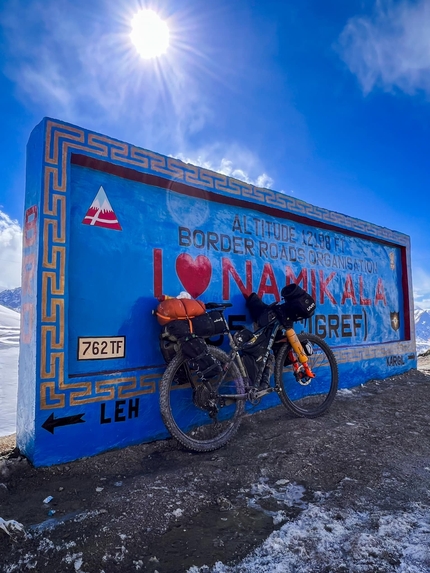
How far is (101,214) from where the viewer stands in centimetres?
329

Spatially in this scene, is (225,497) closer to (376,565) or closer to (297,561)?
(297,561)

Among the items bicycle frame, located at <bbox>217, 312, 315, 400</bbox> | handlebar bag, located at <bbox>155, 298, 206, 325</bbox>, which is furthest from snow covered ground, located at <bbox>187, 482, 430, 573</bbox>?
handlebar bag, located at <bbox>155, 298, 206, 325</bbox>

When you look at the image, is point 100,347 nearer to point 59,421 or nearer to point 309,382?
point 59,421

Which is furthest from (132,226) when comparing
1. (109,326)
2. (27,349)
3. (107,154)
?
(27,349)

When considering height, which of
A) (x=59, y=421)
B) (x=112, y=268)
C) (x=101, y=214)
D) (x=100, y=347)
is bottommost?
(x=59, y=421)

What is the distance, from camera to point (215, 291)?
4062 mm

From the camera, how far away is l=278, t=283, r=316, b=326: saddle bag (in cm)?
387

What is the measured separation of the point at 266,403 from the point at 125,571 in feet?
9.55

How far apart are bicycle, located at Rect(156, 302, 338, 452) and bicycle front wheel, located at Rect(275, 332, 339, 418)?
0.01 m

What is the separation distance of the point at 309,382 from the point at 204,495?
2956 mm

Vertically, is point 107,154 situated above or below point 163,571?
above

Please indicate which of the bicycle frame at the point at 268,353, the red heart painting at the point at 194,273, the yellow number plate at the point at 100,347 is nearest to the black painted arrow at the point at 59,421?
the yellow number plate at the point at 100,347

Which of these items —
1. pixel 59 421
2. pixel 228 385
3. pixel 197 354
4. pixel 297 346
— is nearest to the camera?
pixel 59 421

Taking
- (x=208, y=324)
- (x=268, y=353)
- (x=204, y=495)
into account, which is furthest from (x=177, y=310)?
(x=204, y=495)
